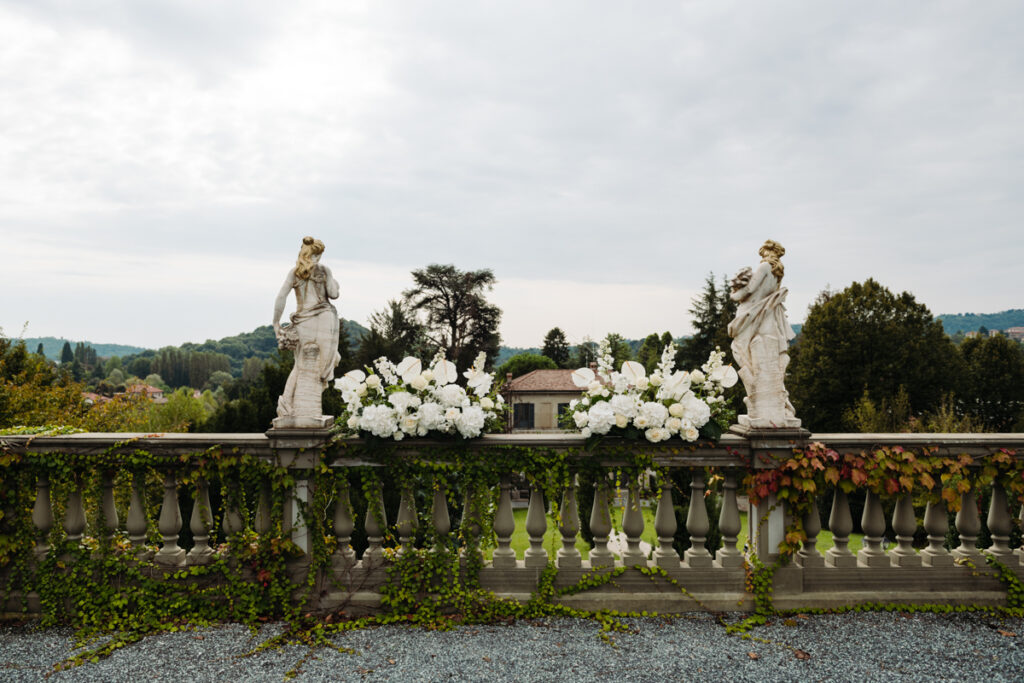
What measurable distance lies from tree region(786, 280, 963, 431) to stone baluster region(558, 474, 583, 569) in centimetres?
2815

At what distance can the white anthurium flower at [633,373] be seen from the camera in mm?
4621

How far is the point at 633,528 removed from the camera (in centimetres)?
461

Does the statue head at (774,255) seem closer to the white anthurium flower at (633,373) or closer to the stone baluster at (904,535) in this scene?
the white anthurium flower at (633,373)

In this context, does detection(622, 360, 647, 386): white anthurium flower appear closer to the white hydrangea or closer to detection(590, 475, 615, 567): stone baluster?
the white hydrangea

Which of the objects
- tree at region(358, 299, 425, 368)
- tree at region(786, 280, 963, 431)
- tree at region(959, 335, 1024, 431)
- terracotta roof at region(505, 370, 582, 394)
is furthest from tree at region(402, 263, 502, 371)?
tree at region(959, 335, 1024, 431)

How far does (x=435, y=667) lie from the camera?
3.73 meters

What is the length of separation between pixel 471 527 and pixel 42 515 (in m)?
3.33

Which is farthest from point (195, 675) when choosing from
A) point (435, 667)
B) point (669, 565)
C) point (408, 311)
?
point (408, 311)

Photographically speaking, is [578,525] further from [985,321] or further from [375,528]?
[985,321]

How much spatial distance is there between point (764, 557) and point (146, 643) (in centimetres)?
455

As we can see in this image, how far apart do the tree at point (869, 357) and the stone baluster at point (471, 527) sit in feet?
93.8

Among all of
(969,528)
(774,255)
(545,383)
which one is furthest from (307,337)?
(545,383)

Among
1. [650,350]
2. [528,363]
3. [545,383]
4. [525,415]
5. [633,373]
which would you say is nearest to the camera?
[633,373]

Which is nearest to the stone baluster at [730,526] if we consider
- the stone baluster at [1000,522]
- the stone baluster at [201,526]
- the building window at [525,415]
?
the stone baluster at [1000,522]
